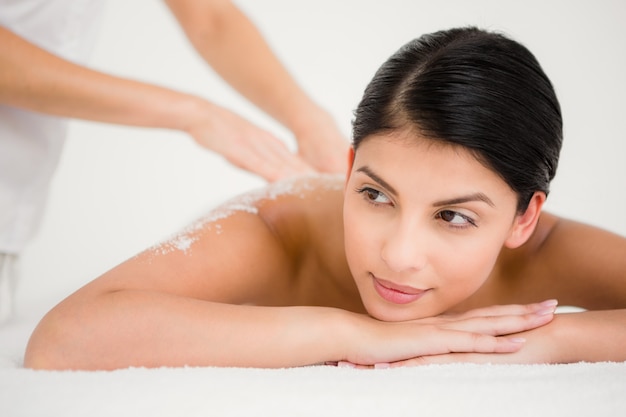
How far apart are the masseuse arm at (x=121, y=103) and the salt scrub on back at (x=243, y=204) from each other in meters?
0.11

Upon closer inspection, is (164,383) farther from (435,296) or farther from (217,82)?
(217,82)

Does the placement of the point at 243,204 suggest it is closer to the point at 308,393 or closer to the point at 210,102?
the point at 210,102

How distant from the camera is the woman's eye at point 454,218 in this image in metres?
1.35

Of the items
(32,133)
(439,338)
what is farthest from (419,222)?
(32,133)

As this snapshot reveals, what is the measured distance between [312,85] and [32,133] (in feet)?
6.34

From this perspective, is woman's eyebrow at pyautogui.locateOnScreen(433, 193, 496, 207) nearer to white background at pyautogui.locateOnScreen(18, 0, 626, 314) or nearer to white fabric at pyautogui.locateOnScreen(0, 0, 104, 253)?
white fabric at pyautogui.locateOnScreen(0, 0, 104, 253)

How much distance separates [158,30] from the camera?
12.0ft

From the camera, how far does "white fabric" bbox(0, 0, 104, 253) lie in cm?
188

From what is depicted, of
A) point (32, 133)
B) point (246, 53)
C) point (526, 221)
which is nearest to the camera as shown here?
point (526, 221)

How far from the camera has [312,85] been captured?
3701 millimetres

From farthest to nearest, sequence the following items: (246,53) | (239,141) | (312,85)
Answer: (312,85) < (246,53) < (239,141)

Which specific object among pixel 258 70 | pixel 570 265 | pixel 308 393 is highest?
pixel 258 70

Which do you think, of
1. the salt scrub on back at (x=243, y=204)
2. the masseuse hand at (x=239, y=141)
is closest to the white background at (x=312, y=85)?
the masseuse hand at (x=239, y=141)

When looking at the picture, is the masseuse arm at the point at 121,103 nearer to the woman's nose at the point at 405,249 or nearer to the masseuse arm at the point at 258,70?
the masseuse arm at the point at 258,70
